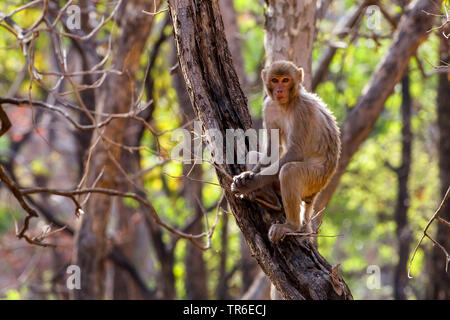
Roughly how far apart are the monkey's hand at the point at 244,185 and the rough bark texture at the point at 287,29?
2.67 meters

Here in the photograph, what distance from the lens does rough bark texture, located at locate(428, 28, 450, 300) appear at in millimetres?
10875

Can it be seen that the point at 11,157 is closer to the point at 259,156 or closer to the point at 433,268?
the point at 433,268

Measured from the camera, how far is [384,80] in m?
9.21

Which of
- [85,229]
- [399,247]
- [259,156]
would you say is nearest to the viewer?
[259,156]

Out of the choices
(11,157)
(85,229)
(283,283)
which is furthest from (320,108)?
(11,157)

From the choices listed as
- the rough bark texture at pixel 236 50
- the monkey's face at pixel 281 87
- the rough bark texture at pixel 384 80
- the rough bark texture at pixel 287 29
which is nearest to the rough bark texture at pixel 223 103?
the monkey's face at pixel 281 87

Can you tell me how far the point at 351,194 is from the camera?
16938 mm

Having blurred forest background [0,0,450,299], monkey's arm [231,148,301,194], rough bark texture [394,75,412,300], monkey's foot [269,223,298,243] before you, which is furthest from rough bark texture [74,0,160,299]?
rough bark texture [394,75,412,300]

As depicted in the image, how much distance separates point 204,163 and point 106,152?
2477 mm

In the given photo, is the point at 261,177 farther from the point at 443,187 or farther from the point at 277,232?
the point at 443,187

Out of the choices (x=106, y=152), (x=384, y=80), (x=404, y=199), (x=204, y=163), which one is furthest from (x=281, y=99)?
(x=404, y=199)

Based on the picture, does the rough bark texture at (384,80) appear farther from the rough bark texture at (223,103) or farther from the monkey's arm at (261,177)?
the rough bark texture at (223,103)

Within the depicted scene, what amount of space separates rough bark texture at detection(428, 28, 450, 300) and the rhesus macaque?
195 inches
